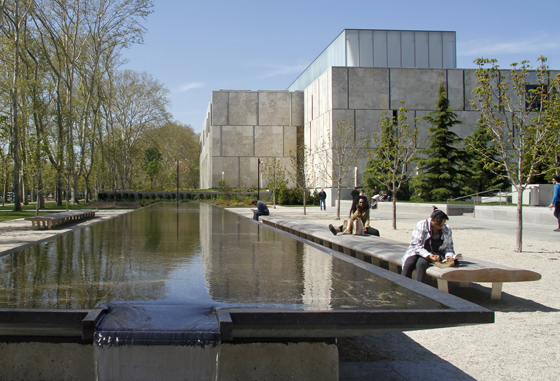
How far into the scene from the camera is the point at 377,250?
7570mm

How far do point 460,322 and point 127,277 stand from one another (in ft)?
11.3

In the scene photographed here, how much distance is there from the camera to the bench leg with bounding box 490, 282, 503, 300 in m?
6.05

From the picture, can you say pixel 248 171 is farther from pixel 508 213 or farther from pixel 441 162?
pixel 508 213

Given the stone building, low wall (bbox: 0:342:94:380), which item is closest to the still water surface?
low wall (bbox: 0:342:94:380)

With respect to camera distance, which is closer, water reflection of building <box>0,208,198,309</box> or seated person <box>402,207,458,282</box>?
water reflection of building <box>0,208,198,309</box>

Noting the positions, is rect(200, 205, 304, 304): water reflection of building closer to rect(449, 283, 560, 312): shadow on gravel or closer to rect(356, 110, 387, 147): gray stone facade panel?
rect(449, 283, 560, 312): shadow on gravel

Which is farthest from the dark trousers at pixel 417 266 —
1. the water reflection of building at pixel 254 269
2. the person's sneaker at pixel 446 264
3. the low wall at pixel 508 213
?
the low wall at pixel 508 213

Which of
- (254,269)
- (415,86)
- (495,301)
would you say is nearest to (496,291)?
(495,301)

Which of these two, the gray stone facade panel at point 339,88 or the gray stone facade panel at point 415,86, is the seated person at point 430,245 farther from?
the gray stone facade panel at point 415,86

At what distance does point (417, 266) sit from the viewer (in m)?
5.99

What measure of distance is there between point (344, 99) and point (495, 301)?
37.3 m

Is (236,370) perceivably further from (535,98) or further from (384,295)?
(535,98)

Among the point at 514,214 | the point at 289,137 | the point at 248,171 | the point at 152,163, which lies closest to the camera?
the point at 514,214

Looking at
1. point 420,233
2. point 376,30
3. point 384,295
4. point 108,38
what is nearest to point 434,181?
point 376,30
